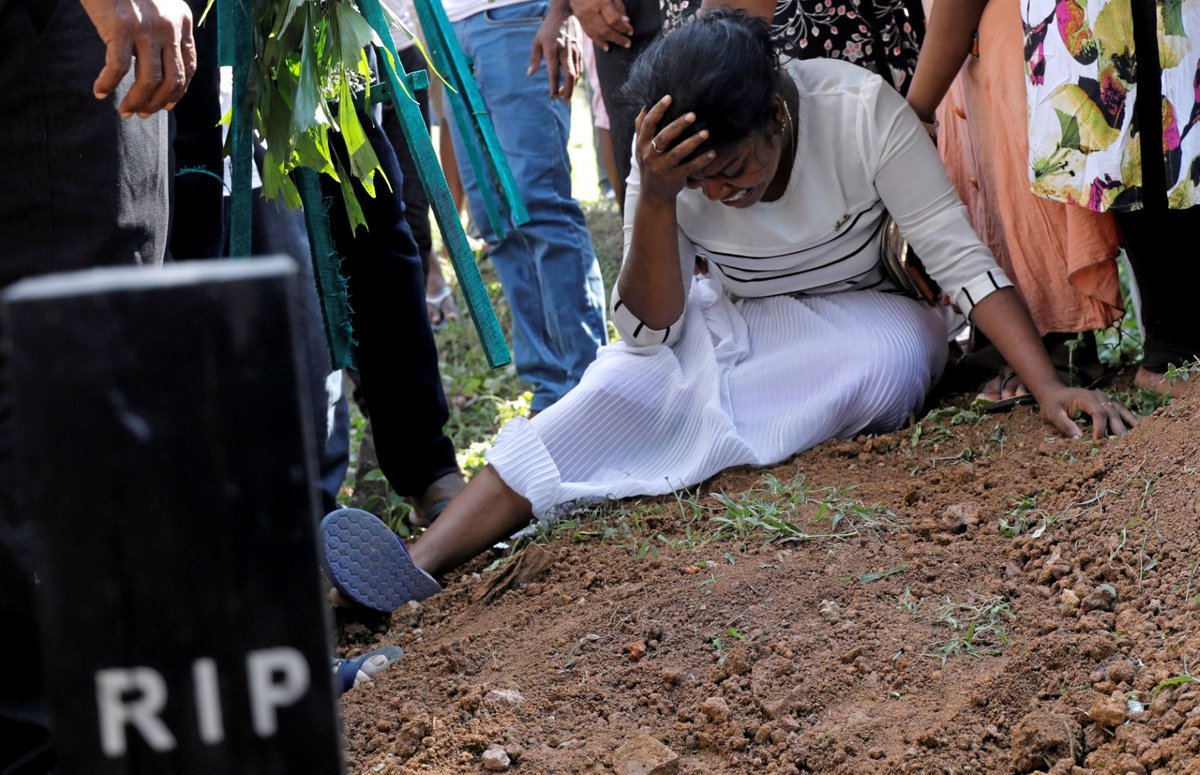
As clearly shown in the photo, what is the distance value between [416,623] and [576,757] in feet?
2.68

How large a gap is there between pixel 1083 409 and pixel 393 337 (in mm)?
1551

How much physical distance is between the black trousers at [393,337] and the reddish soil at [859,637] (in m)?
0.55

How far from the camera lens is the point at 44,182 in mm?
1848

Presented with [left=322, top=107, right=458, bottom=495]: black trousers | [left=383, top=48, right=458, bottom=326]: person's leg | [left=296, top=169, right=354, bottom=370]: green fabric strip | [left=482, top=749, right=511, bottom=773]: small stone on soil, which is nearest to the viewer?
[left=482, top=749, right=511, bottom=773]: small stone on soil

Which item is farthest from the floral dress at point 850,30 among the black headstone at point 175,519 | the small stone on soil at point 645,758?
the black headstone at point 175,519

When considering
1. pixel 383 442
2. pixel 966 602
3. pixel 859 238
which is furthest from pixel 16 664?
pixel 859 238

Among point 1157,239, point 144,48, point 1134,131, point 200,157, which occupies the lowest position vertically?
point 1157,239

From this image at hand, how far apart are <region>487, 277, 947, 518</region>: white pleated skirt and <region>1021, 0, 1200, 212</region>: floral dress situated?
0.53 metres

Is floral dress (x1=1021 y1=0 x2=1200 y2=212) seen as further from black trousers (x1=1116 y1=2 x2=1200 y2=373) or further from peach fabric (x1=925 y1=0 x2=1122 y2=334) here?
peach fabric (x1=925 y1=0 x2=1122 y2=334)

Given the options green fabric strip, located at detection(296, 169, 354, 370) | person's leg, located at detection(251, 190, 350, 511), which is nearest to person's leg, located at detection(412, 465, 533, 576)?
person's leg, located at detection(251, 190, 350, 511)

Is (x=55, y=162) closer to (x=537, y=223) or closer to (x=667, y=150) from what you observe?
(x=667, y=150)

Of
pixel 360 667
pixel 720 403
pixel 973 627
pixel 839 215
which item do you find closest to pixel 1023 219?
pixel 839 215

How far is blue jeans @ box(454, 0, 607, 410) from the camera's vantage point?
12.5 feet

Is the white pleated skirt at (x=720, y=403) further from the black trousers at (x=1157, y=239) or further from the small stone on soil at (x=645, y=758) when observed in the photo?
the small stone on soil at (x=645, y=758)
